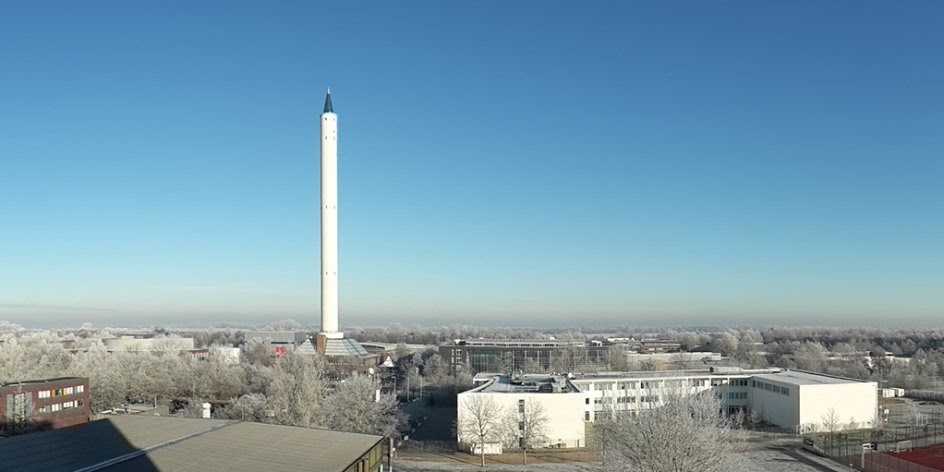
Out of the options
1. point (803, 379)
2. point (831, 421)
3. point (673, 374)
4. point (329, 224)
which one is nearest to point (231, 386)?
point (329, 224)

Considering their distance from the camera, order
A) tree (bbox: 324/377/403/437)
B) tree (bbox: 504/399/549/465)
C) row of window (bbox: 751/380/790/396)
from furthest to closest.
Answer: row of window (bbox: 751/380/790/396) < tree (bbox: 504/399/549/465) < tree (bbox: 324/377/403/437)

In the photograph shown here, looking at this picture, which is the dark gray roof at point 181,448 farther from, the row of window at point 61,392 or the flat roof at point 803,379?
the flat roof at point 803,379

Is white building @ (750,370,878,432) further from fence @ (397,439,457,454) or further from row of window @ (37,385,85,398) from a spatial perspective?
row of window @ (37,385,85,398)

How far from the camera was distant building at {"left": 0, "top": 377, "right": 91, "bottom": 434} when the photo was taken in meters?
38.7

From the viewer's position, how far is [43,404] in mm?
41000

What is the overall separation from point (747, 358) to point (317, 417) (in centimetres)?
6829

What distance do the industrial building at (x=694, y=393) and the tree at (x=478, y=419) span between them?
0.08 meters

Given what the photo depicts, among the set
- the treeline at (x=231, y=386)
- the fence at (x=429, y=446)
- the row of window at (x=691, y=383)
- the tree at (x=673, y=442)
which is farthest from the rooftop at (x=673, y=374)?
the tree at (x=673, y=442)

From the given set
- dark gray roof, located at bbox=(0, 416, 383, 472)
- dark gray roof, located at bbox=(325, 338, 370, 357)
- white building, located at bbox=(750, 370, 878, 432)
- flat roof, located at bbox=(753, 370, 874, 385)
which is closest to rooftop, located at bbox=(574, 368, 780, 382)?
flat roof, located at bbox=(753, 370, 874, 385)

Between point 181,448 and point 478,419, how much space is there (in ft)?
60.1

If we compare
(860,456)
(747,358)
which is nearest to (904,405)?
(860,456)

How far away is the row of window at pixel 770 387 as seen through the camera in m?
43.3

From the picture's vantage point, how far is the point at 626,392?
47125 mm

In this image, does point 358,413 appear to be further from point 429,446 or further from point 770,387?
point 770,387
